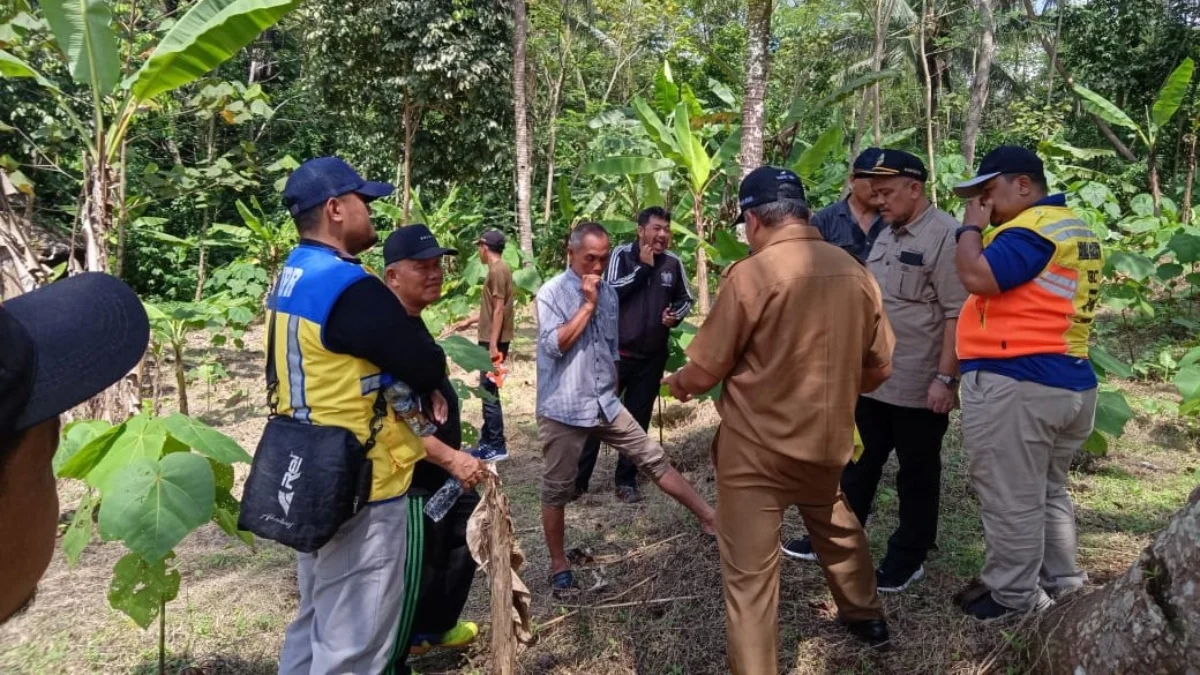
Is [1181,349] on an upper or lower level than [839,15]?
lower

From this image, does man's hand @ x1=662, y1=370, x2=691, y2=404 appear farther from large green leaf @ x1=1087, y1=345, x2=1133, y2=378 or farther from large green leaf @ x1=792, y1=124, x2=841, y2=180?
large green leaf @ x1=792, y1=124, x2=841, y2=180

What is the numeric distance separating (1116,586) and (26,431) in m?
2.84

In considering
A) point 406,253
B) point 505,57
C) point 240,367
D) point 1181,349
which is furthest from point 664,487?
point 505,57

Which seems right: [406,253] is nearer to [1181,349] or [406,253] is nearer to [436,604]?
[436,604]

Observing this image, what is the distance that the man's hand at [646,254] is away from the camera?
502cm

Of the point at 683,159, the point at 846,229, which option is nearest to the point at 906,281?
the point at 846,229

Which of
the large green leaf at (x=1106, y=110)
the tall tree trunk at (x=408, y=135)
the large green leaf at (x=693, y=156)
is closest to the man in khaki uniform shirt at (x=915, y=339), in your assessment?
the large green leaf at (x=693, y=156)

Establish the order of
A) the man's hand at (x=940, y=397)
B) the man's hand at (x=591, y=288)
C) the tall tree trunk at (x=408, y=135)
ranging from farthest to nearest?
the tall tree trunk at (x=408, y=135) → the man's hand at (x=591, y=288) → the man's hand at (x=940, y=397)

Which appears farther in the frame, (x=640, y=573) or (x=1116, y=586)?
(x=640, y=573)

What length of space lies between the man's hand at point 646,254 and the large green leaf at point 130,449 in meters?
3.13

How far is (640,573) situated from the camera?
3.85 metres

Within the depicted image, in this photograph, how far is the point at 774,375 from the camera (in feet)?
8.89

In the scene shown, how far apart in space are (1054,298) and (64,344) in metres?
3.04

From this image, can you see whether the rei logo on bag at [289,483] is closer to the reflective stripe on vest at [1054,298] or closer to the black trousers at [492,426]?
the reflective stripe on vest at [1054,298]
